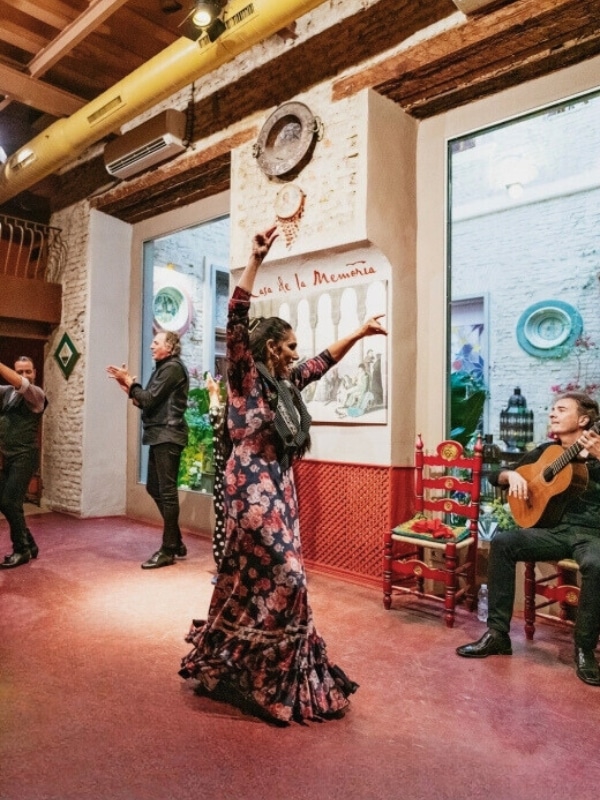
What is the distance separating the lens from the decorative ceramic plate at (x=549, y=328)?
6250mm

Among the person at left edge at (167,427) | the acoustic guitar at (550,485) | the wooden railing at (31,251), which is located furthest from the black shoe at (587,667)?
the wooden railing at (31,251)

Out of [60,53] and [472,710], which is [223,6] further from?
[472,710]

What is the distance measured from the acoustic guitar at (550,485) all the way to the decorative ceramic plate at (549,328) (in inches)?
152

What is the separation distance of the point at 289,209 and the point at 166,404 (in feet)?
5.55

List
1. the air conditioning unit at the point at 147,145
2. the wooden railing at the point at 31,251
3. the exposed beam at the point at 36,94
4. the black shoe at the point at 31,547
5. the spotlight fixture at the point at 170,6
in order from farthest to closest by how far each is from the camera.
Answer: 1. the wooden railing at the point at 31,251
2. the exposed beam at the point at 36,94
3. the air conditioning unit at the point at 147,145
4. the spotlight fixture at the point at 170,6
5. the black shoe at the point at 31,547

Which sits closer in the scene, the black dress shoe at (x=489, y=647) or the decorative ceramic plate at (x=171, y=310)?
the black dress shoe at (x=489, y=647)

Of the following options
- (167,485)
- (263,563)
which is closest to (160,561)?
(167,485)

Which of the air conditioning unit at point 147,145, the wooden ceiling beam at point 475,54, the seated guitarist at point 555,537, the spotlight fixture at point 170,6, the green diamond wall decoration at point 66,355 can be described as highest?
the spotlight fixture at point 170,6

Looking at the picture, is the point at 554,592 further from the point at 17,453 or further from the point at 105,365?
the point at 105,365

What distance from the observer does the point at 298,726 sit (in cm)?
208

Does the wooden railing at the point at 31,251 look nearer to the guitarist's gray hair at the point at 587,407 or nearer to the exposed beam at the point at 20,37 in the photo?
the exposed beam at the point at 20,37

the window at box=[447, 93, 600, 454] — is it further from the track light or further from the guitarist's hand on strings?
the track light

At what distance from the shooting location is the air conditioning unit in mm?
5168

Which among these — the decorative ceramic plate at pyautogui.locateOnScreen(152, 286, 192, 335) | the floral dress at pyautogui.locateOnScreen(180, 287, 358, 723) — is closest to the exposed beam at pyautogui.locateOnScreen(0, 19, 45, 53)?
the decorative ceramic plate at pyautogui.locateOnScreen(152, 286, 192, 335)
